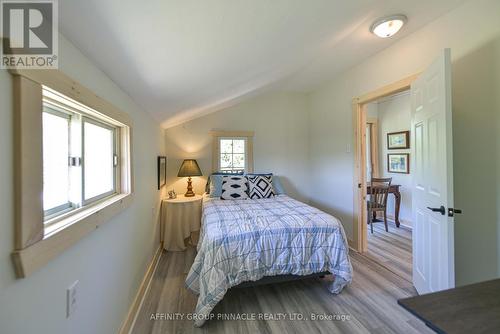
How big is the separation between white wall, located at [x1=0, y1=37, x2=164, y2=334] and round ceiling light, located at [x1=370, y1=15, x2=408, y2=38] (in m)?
2.18

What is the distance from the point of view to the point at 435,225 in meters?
1.70

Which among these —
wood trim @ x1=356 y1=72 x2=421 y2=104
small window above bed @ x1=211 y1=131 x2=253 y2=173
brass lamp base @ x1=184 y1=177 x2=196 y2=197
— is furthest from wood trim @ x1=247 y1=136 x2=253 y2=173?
wood trim @ x1=356 y1=72 x2=421 y2=104

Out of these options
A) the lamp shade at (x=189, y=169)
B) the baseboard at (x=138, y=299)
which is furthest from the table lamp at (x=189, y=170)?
the baseboard at (x=138, y=299)

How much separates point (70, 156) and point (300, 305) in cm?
198

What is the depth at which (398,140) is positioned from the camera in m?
4.26

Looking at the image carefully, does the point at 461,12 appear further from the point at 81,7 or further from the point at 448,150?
the point at 81,7

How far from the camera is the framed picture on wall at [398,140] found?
4090 millimetres

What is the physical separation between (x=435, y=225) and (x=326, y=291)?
3.55 ft

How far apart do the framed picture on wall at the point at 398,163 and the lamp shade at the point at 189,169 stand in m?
3.70

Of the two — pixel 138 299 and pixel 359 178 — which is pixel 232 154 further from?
pixel 138 299

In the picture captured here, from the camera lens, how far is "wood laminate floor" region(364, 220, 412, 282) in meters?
2.54

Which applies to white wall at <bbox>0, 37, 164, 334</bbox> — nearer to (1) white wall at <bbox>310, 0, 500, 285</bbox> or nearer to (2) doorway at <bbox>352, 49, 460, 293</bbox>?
(2) doorway at <bbox>352, 49, 460, 293</bbox>

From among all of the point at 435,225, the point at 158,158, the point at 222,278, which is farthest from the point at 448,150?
the point at 158,158

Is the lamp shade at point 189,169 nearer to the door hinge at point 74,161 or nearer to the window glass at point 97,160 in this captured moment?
the window glass at point 97,160
